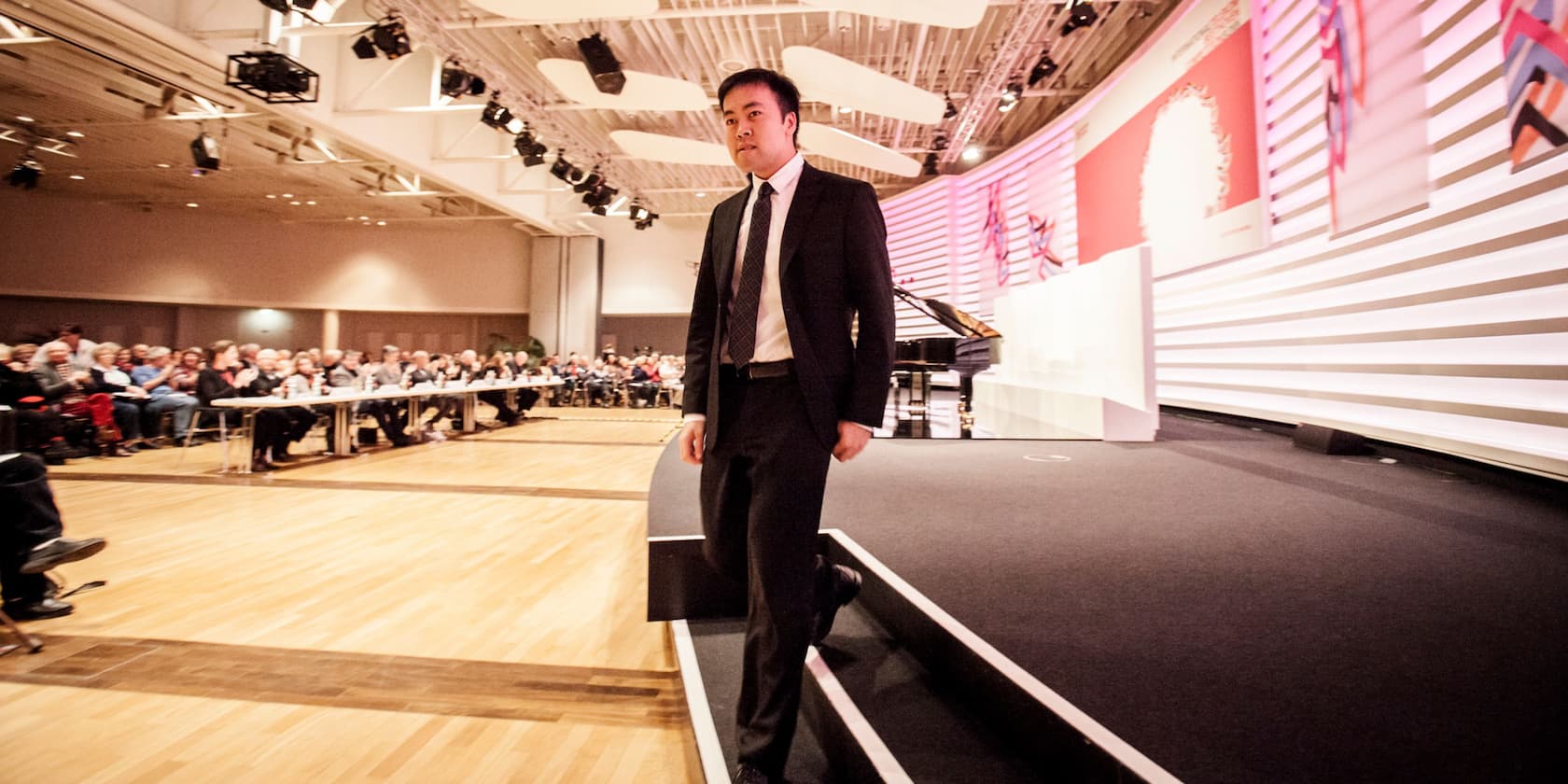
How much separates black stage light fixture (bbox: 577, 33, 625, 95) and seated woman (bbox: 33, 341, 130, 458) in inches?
253

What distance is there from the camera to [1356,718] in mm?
1036

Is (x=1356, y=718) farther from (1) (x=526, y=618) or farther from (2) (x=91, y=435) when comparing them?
(2) (x=91, y=435)

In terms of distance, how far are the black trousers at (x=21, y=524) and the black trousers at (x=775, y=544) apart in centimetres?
315

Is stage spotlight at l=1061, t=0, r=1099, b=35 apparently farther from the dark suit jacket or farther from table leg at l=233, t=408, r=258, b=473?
table leg at l=233, t=408, r=258, b=473

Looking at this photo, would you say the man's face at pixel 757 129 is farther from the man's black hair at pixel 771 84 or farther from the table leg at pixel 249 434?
the table leg at pixel 249 434

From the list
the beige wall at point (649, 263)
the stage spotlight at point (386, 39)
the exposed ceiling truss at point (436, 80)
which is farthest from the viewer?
the beige wall at point (649, 263)

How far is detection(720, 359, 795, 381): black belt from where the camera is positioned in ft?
4.01

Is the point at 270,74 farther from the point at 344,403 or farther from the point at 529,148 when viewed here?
the point at 344,403

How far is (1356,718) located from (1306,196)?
5.13m

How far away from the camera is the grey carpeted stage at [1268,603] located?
39.0 inches

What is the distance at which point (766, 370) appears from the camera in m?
1.24

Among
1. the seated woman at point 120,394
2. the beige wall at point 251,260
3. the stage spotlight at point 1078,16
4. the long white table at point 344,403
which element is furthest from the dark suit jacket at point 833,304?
the beige wall at point 251,260

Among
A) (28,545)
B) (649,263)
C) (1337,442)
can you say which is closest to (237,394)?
(28,545)

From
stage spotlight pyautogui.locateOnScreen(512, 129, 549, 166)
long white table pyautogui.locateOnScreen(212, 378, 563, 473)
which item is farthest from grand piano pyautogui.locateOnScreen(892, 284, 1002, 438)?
stage spotlight pyautogui.locateOnScreen(512, 129, 549, 166)
